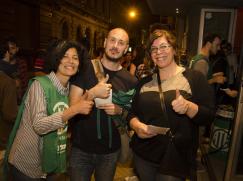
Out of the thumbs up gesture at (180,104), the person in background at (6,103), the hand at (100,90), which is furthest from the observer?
the person in background at (6,103)

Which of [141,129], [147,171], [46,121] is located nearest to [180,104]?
[141,129]

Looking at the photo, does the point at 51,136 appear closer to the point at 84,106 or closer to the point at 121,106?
the point at 84,106

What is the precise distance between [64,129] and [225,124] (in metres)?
3.55

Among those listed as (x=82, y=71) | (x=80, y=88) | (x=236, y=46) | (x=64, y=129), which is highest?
(x=236, y=46)

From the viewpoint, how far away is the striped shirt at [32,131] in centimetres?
Answer: 219

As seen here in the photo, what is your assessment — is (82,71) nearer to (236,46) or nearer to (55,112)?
(55,112)

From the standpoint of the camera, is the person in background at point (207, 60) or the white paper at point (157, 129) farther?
the person in background at point (207, 60)

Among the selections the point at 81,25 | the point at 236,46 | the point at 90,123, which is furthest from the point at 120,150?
the point at 81,25

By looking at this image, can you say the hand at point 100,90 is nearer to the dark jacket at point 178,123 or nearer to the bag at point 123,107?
the bag at point 123,107

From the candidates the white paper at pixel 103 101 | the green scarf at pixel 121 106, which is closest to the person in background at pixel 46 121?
the white paper at pixel 103 101

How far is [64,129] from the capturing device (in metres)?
2.46

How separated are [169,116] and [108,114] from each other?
619mm

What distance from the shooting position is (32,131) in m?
Answer: 2.27

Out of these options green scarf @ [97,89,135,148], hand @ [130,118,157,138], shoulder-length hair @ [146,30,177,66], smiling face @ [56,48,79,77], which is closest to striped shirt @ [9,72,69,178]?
smiling face @ [56,48,79,77]
